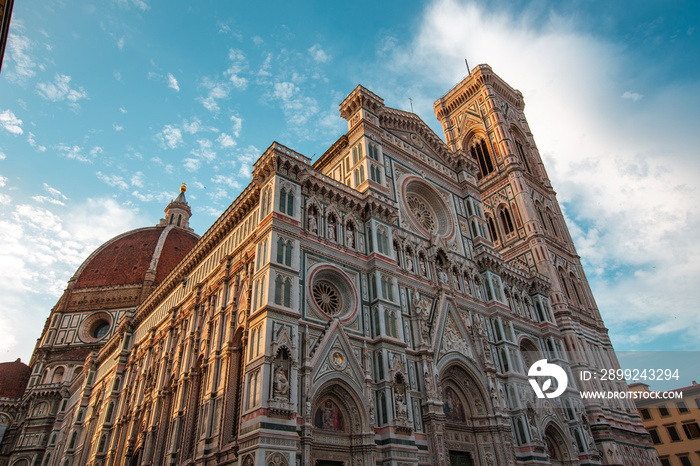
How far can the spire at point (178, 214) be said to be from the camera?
82.3 meters

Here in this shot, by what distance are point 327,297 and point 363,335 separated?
235cm

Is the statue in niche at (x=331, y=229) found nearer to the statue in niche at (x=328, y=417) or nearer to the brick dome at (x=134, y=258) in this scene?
the statue in niche at (x=328, y=417)

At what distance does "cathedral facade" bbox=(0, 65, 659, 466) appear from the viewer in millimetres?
18656

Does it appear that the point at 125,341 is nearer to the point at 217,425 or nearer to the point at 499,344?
the point at 217,425

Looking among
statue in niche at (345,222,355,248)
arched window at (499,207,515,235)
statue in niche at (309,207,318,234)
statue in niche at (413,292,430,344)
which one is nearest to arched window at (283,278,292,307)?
statue in niche at (309,207,318,234)

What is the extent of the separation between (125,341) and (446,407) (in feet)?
88.2

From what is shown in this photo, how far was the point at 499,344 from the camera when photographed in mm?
27562

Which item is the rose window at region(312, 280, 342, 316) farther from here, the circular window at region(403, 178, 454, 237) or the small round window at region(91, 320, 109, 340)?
the small round window at region(91, 320, 109, 340)

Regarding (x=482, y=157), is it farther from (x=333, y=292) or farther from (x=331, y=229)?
(x=333, y=292)

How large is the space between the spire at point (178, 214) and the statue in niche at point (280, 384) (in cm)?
6876

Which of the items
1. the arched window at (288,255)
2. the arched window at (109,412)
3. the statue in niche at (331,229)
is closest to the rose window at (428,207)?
the statue in niche at (331,229)

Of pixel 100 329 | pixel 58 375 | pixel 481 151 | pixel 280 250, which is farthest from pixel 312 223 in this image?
pixel 100 329

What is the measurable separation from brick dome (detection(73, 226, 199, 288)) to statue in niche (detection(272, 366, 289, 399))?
162 ft

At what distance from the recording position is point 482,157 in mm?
49906
